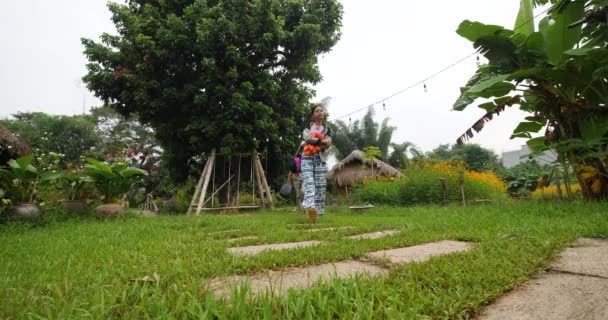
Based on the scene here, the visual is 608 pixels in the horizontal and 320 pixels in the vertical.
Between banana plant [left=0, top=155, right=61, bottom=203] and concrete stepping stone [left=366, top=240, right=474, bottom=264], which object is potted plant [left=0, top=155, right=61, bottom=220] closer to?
banana plant [left=0, top=155, right=61, bottom=203]

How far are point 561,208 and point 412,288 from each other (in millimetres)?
3738

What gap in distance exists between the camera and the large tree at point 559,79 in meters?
4.15

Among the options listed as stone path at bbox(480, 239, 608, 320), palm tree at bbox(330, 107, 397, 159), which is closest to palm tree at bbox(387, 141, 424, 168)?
palm tree at bbox(330, 107, 397, 159)

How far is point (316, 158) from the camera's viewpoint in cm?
495

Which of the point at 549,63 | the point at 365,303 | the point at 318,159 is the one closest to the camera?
the point at 365,303

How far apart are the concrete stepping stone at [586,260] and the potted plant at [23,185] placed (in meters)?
6.17

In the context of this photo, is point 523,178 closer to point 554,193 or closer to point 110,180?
point 554,193

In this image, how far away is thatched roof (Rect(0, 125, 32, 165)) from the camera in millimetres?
5356

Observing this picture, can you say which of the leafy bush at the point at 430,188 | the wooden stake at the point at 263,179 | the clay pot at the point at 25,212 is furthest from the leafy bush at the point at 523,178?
the clay pot at the point at 25,212

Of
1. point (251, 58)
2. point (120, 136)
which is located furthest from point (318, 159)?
point (120, 136)

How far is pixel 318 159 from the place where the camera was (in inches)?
195

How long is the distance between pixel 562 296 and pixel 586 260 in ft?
2.36

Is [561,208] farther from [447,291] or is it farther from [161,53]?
[161,53]

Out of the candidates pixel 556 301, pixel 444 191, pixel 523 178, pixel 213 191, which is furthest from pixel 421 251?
pixel 523 178
